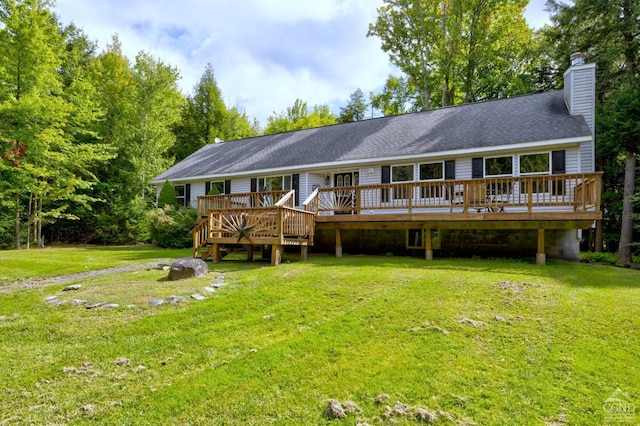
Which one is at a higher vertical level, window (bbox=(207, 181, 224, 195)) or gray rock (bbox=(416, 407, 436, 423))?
window (bbox=(207, 181, 224, 195))

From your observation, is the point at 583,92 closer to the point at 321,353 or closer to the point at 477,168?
the point at 477,168

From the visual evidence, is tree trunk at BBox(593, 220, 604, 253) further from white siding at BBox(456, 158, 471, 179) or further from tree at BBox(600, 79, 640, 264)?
white siding at BBox(456, 158, 471, 179)

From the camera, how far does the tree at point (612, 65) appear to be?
12086mm

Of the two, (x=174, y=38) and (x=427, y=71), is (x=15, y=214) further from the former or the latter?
(x=427, y=71)

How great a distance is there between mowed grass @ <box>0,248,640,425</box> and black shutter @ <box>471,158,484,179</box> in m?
5.71

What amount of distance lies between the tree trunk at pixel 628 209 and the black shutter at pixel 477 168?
482 cm

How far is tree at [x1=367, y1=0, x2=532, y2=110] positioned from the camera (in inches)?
923

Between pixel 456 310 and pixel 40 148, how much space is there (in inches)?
708

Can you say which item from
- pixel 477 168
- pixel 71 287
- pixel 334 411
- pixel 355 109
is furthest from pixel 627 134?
pixel 355 109

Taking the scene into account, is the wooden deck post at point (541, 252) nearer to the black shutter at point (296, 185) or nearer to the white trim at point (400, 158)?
the white trim at point (400, 158)

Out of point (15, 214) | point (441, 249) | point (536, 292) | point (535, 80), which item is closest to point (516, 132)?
point (441, 249)

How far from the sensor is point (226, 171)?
17.0 m

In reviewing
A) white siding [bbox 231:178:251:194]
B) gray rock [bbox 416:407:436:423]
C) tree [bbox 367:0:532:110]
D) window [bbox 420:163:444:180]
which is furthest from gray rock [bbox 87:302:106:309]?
tree [bbox 367:0:532:110]

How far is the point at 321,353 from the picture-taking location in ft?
13.2
